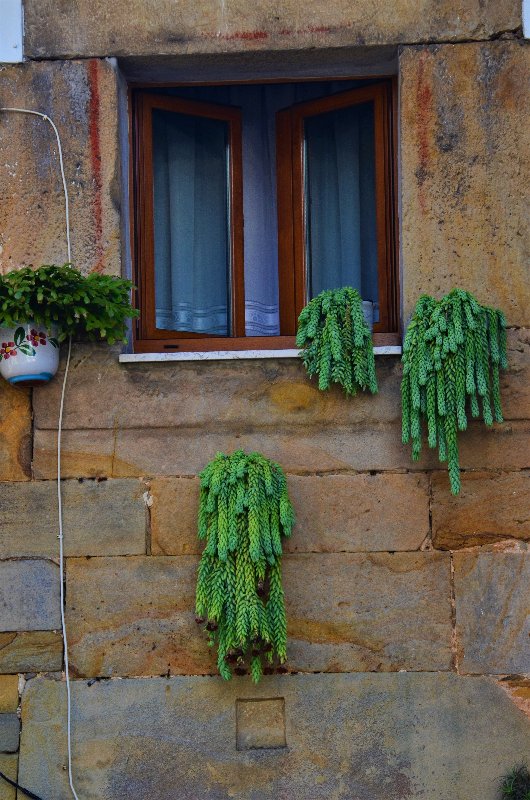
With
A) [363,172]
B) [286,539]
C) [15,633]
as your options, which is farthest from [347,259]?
[15,633]

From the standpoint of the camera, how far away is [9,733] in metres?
5.39

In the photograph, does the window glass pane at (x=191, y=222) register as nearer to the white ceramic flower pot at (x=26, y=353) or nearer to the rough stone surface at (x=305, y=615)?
the white ceramic flower pot at (x=26, y=353)

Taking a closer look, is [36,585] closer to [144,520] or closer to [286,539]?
[144,520]

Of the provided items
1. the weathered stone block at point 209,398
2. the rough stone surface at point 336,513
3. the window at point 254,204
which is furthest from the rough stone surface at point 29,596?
the window at point 254,204

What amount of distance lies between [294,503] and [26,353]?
1389 millimetres

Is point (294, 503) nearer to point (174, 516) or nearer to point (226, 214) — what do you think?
point (174, 516)

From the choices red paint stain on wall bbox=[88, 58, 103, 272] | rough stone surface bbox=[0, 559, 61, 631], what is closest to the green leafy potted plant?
red paint stain on wall bbox=[88, 58, 103, 272]

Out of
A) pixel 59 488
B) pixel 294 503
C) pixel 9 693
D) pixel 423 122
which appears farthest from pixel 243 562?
pixel 423 122

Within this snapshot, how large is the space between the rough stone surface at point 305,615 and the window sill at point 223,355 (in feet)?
3.03

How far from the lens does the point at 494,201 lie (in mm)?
5629

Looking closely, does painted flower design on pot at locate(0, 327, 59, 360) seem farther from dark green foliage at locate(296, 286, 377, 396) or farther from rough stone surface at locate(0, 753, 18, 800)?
rough stone surface at locate(0, 753, 18, 800)

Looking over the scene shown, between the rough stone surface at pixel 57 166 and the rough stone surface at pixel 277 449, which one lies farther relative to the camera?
the rough stone surface at pixel 57 166

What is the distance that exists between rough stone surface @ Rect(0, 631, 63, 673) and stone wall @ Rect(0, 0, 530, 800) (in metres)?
0.01

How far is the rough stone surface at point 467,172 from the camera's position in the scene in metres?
5.61
